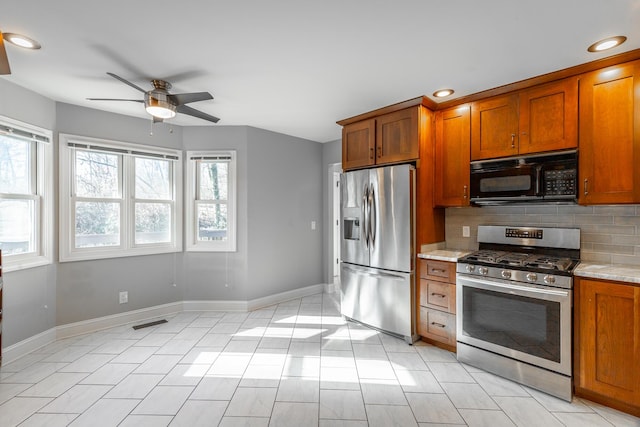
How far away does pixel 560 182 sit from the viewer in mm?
2457

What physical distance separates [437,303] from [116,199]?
378 cm

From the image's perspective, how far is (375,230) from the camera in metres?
3.33

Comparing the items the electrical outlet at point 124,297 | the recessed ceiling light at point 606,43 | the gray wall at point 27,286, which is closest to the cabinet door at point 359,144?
the recessed ceiling light at point 606,43

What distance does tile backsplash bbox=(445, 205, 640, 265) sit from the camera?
2365 millimetres

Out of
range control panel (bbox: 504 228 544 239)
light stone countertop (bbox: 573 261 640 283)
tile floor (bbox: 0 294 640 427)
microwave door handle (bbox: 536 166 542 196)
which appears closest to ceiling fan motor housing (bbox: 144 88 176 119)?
tile floor (bbox: 0 294 640 427)

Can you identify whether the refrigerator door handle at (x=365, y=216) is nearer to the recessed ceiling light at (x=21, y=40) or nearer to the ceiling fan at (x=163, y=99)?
the ceiling fan at (x=163, y=99)

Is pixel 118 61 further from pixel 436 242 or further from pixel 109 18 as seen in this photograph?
pixel 436 242

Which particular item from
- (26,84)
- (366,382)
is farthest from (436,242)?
(26,84)

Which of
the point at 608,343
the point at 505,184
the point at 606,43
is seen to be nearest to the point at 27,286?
the point at 505,184

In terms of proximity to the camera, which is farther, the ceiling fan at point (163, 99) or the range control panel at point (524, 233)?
the range control panel at point (524, 233)

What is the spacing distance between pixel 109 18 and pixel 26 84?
1.78 m

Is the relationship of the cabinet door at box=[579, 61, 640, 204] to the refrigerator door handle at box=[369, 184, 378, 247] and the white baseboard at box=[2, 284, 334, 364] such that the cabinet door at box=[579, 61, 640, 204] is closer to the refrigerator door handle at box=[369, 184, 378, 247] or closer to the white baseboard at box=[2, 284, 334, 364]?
the refrigerator door handle at box=[369, 184, 378, 247]

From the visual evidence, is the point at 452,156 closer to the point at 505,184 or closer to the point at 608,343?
the point at 505,184

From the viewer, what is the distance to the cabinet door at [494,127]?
2713 mm
